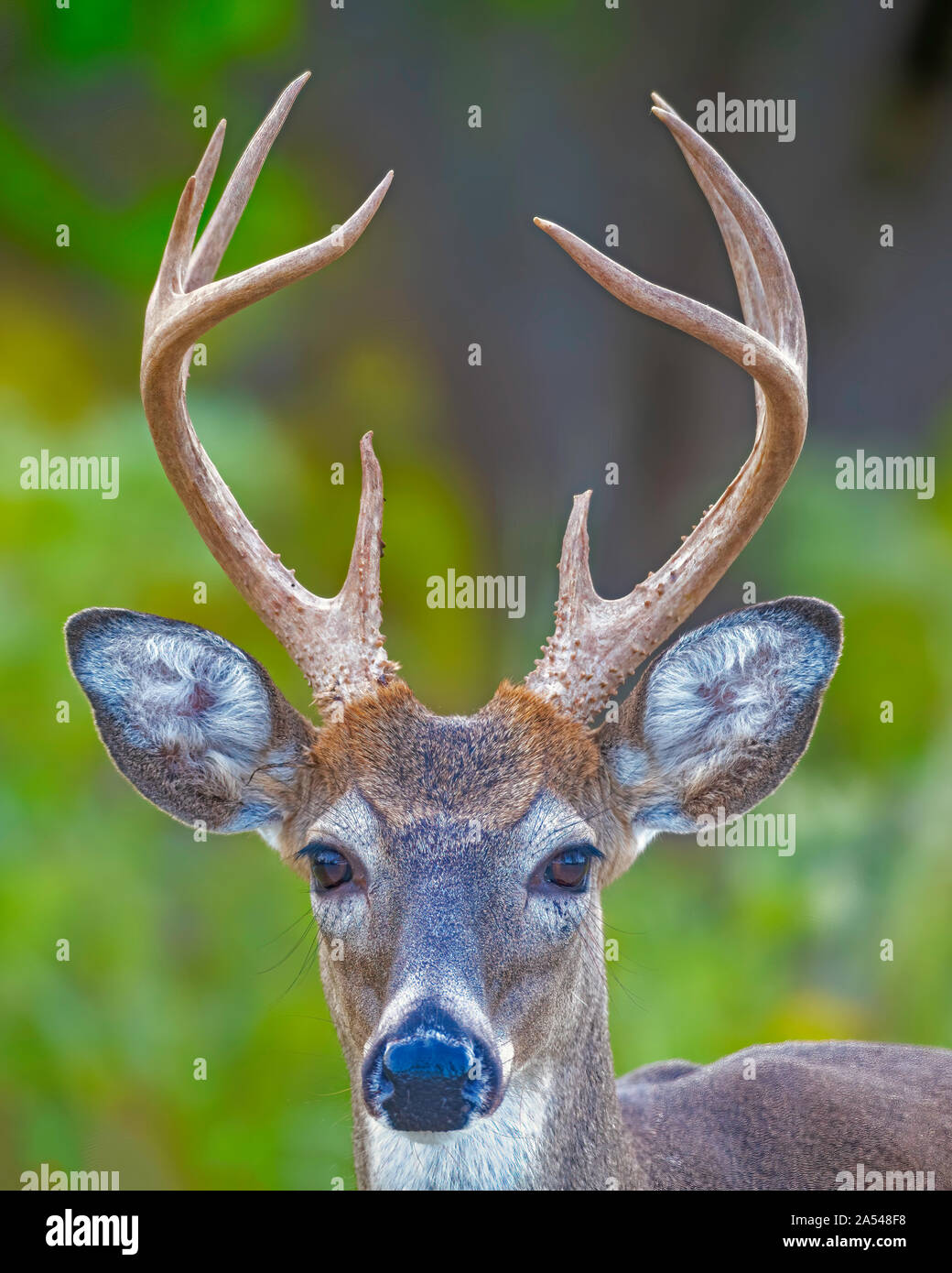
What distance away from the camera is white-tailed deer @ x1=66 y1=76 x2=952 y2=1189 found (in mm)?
3658

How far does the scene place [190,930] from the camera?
782 centimetres

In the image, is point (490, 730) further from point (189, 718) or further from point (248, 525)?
point (248, 525)

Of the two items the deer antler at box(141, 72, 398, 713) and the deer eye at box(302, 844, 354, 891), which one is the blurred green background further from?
the deer eye at box(302, 844, 354, 891)

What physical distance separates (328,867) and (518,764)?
54cm

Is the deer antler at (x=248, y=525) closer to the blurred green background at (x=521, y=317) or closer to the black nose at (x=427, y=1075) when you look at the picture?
the black nose at (x=427, y=1075)

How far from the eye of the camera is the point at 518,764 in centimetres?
388

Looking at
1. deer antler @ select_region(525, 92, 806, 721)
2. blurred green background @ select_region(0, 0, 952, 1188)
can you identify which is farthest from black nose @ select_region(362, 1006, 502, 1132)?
blurred green background @ select_region(0, 0, 952, 1188)

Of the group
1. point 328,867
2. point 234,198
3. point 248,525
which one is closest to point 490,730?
point 328,867

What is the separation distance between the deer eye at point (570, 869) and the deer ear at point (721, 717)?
1.25 ft

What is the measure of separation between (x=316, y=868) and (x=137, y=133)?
8.57 meters

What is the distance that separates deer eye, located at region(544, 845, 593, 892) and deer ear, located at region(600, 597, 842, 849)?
0.38 meters

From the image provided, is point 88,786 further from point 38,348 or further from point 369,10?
point 369,10

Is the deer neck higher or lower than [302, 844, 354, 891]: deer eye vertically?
lower

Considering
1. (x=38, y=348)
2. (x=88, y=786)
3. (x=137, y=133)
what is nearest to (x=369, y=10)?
(x=137, y=133)
